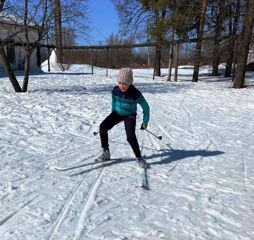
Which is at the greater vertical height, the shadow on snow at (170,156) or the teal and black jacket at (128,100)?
the teal and black jacket at (128,100)

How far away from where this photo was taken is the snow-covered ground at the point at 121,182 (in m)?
4.01

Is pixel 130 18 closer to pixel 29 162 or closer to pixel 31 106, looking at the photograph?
pixel 31 106

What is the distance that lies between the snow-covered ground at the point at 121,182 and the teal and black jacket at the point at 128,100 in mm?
874

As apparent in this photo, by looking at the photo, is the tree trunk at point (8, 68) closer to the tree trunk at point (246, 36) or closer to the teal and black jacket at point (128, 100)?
the teal and black jacket at point (128, 100)

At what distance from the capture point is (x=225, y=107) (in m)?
13.7

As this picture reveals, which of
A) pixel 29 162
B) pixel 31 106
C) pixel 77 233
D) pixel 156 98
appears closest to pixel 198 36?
pixel 156 98

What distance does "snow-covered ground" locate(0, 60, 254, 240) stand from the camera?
401 centimetres

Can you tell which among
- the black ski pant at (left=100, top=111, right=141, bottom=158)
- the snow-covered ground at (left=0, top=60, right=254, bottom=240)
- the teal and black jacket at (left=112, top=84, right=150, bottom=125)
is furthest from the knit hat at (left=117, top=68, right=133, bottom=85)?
the snow-covered ground at (left=0, top=60, right=254, bottom=240)

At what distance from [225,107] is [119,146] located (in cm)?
734

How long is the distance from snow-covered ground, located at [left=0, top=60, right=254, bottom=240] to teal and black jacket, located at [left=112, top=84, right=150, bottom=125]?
2.87 feet

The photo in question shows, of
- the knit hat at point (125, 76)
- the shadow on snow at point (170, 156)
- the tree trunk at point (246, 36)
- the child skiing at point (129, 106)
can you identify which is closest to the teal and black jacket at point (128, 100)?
the child skiing at point (129, 106)

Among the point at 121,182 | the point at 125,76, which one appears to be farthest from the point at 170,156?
the point at 125,76

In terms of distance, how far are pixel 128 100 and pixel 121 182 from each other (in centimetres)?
124

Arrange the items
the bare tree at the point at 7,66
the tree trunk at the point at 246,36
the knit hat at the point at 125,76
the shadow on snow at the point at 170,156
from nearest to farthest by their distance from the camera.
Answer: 1. the knit hat at the point at 125,76
2. the shadow on snow at the point at 170,156
3. the bare tree at the point at 7,66
4. the tree trunk at the point at 246,36
